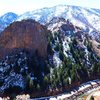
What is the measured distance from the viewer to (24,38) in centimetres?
17000

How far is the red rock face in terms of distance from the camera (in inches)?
6644

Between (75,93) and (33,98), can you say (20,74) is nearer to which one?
(33,98)

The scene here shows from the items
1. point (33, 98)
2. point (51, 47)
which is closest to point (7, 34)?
point (51, 47)

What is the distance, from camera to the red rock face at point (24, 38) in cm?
16875

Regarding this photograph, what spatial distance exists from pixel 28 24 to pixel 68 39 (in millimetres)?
34684

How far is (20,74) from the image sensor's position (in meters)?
152

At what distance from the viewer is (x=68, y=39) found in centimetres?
19850

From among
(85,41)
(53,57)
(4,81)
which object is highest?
(85,41)

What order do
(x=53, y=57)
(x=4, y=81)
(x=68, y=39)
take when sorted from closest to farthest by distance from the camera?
1. (x=4, y=81)
2. (x=53, y=57)
3. (x=68, y=39)

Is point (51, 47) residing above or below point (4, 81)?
above

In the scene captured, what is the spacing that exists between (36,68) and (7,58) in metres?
17.8

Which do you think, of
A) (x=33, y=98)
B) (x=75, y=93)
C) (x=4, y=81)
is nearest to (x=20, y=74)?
(x=4, y=81)

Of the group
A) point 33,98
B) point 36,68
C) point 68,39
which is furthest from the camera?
point 68,39

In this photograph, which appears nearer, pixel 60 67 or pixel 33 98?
pixel 33 98
